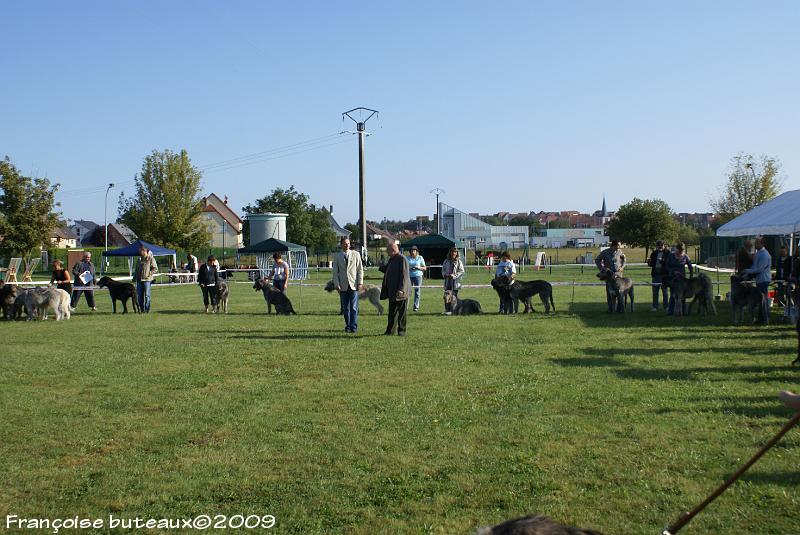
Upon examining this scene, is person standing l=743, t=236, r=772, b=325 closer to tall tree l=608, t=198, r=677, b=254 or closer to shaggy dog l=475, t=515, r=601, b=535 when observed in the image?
shaggy dog l=475, t=515, r=601, b=535

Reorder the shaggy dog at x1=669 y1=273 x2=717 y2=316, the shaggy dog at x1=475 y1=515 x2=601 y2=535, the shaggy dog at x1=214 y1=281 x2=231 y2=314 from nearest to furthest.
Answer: the shaggy dog at x1=475 y1=515 x2=601 y2=535 < the shaggy dog at x1=669 y1=273 x2=717 y2=316 < the shaggy dog at x1=214 y1=281 x2=231 y2=314

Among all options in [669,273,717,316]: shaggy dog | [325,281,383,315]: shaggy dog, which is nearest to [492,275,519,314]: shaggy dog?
[325,281,383,315]: shaggy dog

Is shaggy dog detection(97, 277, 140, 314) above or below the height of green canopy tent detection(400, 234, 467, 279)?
below

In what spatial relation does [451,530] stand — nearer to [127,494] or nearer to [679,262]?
[127,494]

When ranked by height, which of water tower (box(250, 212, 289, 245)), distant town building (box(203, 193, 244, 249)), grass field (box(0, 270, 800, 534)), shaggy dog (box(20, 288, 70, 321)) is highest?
distant town building (box(203, 193, 244, 249))

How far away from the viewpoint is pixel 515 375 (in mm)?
9398

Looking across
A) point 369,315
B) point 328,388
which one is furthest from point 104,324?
point 328,388

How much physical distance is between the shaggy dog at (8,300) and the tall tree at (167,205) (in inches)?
1321

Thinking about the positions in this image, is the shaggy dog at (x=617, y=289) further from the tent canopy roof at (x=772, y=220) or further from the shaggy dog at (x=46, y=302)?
the shaggy dog at (x=46, y=302)

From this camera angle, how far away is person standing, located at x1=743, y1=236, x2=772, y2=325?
14812 millimetres

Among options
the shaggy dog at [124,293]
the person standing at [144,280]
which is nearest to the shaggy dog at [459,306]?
the person standing at [144,280]

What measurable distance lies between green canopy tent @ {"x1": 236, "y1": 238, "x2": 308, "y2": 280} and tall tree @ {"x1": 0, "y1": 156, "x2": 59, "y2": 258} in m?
10.3

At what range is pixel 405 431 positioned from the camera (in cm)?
669

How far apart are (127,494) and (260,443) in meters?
1.40
